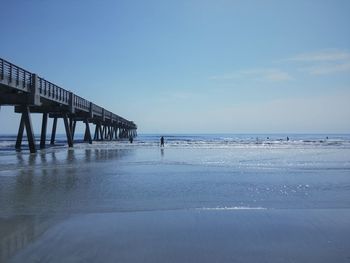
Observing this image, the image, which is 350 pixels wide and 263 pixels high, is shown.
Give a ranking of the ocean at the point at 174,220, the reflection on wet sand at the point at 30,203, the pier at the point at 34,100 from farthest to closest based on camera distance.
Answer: the pier at the point at 34,100 < the reflection on wet sand at the point at 30,203 < the ocean at the point at 174,220

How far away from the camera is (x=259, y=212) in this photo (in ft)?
29.3

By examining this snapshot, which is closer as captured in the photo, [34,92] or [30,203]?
[30,203]

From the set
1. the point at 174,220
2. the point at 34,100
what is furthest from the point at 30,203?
the point at 34,100

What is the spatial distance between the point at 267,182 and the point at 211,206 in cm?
503

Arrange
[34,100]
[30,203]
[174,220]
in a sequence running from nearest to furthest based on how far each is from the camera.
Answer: [174,220], [30,203], [34,100]

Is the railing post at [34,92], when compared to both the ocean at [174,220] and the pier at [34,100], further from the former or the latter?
the ocean at [174,220]

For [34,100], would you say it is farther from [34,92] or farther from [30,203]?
[30,203]

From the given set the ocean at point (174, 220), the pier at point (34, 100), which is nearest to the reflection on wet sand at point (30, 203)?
the ocean at point (174, 220)

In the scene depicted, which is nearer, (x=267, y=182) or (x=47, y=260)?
(x=47, y=260)

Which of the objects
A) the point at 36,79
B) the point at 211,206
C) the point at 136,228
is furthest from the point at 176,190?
the point at 36,79

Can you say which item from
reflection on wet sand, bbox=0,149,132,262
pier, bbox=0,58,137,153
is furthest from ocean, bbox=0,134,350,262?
pier, bbox=0,58,137,153

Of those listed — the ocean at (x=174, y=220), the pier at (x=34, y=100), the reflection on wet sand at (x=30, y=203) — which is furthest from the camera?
the pier at (x=34, y=100)

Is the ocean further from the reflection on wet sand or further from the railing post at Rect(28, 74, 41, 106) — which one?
the railing post at Rect(28, 74, 41, 106)

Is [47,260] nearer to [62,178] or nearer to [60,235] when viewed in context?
[60,235]
